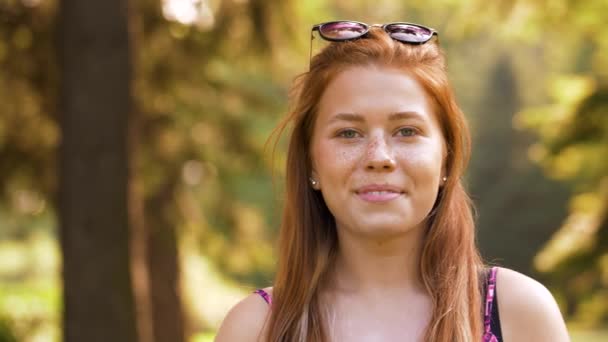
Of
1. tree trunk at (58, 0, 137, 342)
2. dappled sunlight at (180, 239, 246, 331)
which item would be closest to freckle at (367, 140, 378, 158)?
tree trunk at (58, 0, 137, 342)

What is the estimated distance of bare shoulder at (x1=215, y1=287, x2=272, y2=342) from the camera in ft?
8.93

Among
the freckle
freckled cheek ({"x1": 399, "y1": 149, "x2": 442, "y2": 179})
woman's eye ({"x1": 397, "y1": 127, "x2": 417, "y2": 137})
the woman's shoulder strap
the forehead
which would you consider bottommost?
the woman's shoulder strap

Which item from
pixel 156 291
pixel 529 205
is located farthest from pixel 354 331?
pixel 529 205

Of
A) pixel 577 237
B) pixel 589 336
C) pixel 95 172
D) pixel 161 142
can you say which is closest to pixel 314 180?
→ pixel 95 172

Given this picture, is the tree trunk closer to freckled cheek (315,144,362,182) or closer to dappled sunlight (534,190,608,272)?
dappled sunlight (534,190,608,272)

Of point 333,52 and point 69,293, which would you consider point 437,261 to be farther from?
point 69,293

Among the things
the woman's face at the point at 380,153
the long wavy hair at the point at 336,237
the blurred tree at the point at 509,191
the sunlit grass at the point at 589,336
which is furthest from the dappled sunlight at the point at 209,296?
the woman's face at the point at 380,153

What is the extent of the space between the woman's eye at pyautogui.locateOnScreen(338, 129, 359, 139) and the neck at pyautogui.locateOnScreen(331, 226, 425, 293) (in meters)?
0.26

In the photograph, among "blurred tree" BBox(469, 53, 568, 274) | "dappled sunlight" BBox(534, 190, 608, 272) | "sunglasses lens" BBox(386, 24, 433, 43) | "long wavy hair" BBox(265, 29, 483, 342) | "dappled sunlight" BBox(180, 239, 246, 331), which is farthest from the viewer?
"blurred tree" BBox(469, 53, 568, 274)

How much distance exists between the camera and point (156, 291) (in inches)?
521

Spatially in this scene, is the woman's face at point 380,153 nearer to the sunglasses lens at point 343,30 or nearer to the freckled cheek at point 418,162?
the freckled cheek at point 418,162

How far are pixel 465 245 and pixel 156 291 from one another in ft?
35.4

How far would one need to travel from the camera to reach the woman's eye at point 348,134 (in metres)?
2.67

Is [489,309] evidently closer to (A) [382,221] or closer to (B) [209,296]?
(A) [382,221]
